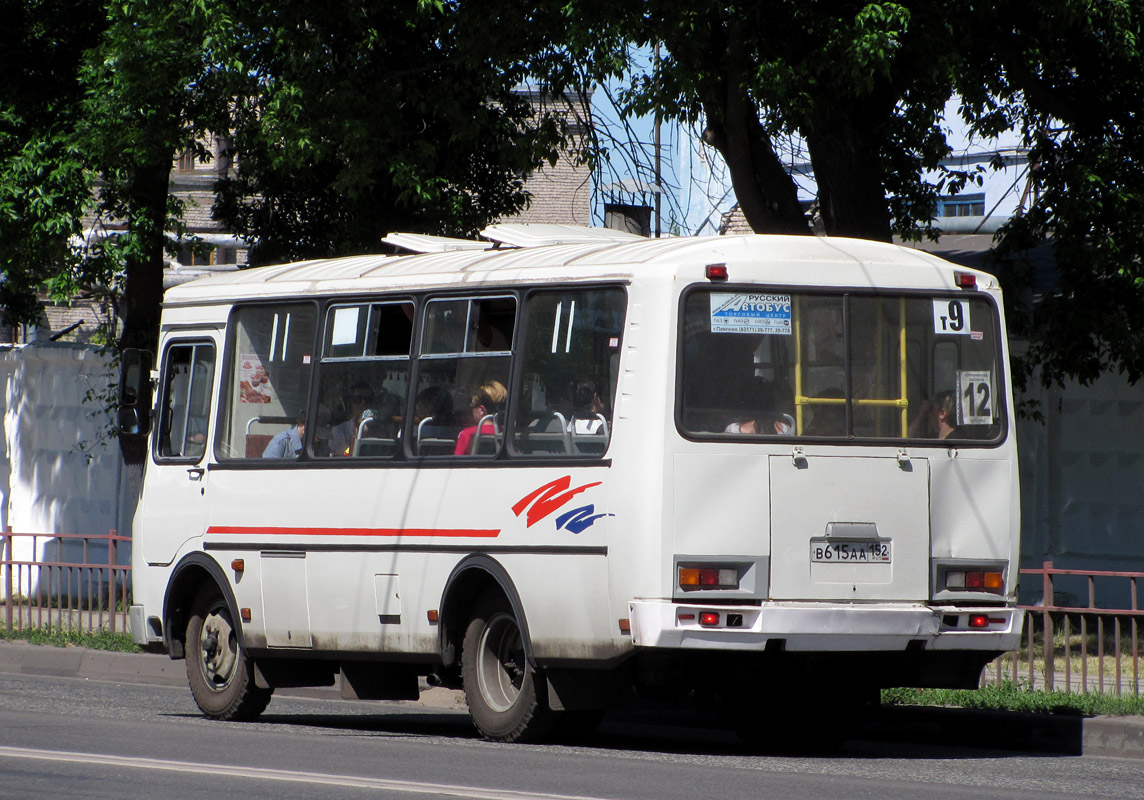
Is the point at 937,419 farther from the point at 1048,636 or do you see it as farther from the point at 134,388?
the point at 134,388

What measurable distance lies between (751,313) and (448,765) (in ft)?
9.06

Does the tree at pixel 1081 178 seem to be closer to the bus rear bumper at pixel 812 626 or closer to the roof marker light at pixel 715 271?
the roof marker light at pixel 715 271

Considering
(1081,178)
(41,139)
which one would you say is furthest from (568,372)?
(41,139)

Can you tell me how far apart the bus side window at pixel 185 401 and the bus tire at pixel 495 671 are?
8.85ft

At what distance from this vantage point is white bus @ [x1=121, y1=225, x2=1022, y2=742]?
8.99 m

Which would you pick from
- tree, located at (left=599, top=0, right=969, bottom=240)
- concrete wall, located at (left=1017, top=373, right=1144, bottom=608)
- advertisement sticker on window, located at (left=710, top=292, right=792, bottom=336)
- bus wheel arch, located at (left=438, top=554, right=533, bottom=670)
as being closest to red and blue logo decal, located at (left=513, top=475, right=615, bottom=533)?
bus wheel arch, located at (left=438, top=554, right=533, bottom=670)

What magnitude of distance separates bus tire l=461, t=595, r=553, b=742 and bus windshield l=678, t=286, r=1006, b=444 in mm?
1726

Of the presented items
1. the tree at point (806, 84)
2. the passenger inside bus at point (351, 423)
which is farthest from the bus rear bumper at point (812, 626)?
the tree at point (806, 84)

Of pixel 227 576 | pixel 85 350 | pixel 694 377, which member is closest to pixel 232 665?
pixel 227 576

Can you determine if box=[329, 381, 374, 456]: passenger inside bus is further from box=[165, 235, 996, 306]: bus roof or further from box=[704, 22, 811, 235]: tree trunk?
box=[704, 22, 811, 235]: tree trunk

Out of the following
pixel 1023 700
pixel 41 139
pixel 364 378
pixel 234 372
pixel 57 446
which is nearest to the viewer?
pixel 364 378

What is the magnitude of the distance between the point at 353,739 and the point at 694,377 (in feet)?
9.64

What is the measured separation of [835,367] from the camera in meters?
9.34

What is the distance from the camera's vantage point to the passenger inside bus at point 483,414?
9.82 metres
